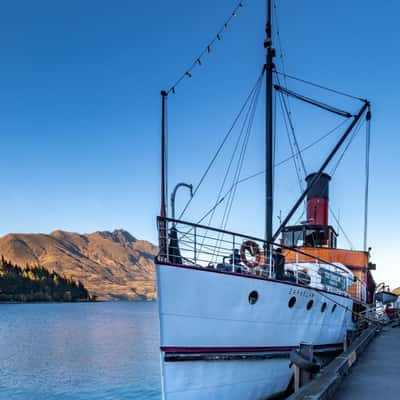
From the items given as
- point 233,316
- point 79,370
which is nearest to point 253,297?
point 233,316

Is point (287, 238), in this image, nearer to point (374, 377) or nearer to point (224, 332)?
point (224, 332)

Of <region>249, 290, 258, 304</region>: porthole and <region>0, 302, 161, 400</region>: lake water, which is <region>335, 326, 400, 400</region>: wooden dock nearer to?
<region>249, 290, 258, 304</region>: porthole

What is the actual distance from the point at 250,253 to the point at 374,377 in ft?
13.6

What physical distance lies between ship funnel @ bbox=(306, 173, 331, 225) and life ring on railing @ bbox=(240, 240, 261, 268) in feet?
29.8

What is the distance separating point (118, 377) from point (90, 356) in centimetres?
950

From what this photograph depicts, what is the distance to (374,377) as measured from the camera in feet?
30.7

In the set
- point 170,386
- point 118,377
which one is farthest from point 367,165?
point 118,377

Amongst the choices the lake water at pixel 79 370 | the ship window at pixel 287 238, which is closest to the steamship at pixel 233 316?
the ship window at pixel 287 238

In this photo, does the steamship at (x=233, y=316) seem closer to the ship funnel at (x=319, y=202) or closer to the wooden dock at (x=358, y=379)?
the wooden dock at (x=358, y=379)

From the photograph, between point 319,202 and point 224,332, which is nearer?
point 224,332

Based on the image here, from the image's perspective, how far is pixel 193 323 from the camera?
965 cm

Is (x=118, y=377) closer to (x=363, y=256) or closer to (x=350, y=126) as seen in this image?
(x=363, y=256)

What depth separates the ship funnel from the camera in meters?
19.9

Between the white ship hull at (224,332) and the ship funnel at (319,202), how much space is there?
27.9ft
